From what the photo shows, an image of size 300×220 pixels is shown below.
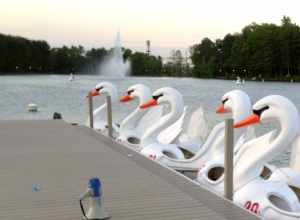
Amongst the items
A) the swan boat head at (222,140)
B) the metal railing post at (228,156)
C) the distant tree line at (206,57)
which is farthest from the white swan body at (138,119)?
the distant tree line at (206,57)

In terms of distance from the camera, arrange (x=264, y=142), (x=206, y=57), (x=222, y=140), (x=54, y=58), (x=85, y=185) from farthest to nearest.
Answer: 1. (x=54, y=58)
2. (x=206, y=57)
3. (x=222, y=140)
4. (x=264, y=142)
5. (x=85, y=185)

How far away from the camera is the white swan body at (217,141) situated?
903 centimetres

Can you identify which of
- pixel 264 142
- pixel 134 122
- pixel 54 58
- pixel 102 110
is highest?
pixel 54 58

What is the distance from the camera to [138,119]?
1250 cm

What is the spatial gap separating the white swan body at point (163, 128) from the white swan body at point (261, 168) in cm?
205

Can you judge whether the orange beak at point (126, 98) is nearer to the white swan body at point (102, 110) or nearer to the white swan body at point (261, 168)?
the white swan body at point (102, 110)

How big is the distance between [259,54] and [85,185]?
80829 millimetres

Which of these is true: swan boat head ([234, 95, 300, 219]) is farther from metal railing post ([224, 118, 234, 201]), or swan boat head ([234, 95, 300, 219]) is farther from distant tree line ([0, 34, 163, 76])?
distant tree line ([0, 34, 163, 76])

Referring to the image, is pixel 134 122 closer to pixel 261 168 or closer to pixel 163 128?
pixel 163 128

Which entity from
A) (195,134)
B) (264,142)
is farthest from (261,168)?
(195,134)

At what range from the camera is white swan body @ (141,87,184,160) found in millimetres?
9836

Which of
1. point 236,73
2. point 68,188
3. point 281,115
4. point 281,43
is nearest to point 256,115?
point 281,115

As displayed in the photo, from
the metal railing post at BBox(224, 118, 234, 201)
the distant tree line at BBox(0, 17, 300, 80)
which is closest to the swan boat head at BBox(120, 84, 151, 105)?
the metal railing post at BBox(224, 118, 234, 201)

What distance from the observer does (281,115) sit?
705 cm
